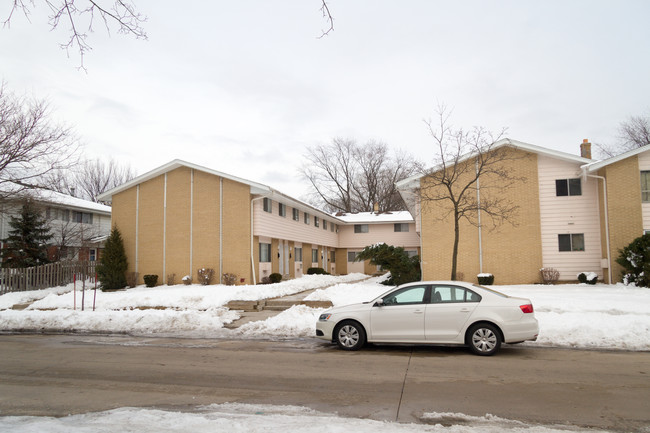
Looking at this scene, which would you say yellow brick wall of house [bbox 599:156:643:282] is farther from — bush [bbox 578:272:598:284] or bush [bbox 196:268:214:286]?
bush [bbox 196:268:214:286]

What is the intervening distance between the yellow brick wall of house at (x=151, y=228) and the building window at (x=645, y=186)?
80.6ft

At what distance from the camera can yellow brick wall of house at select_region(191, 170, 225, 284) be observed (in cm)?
2503

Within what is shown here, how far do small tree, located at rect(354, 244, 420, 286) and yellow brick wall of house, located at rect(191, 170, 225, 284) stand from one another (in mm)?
8463

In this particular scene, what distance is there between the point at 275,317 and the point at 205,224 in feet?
43.7

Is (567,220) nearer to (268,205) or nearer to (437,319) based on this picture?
(268,205)

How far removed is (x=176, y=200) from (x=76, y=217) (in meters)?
15.6

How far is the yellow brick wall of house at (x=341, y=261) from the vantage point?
4403cm

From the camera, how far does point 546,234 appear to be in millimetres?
22703

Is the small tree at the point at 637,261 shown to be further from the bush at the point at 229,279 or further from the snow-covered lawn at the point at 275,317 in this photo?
the bush at the point at 229,279

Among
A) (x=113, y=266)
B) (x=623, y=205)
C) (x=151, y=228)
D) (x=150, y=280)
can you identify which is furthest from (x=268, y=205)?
(x=623, y=205)

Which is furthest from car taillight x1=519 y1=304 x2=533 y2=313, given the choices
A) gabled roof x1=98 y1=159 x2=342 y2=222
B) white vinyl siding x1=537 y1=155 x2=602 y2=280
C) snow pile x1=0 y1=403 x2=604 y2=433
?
gabled roof x1=98 y1=159 x2=342 y2=222

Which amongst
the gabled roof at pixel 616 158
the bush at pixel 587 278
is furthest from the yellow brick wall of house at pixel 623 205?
the bush at pixel 587 278

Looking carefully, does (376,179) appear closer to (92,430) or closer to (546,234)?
(546,234)

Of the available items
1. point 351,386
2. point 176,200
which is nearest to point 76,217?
point 176,200
